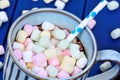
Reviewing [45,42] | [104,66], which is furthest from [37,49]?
[104,66]

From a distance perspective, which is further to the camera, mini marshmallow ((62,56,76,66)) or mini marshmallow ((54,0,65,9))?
mini marshmallow ((54,0,65,9))

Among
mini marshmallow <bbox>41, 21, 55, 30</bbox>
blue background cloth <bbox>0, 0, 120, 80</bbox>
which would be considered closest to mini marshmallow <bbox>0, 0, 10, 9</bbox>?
blue background cloth <bbox>0, 0, 120, 80</bbox>

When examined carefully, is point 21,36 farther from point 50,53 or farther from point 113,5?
point 113,5

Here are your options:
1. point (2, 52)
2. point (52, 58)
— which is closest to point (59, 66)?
point (52, 58)

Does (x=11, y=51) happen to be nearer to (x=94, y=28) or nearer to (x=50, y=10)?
(x=50, y=10)

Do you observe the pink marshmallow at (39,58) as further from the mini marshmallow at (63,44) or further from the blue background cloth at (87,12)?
the blue background cloth at (87,12)

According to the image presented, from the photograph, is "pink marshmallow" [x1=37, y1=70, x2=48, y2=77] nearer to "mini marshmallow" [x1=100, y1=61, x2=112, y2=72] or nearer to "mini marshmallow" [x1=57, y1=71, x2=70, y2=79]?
"mini marshmallow" [x1=57, y1=71, x2=70, y2=79]
